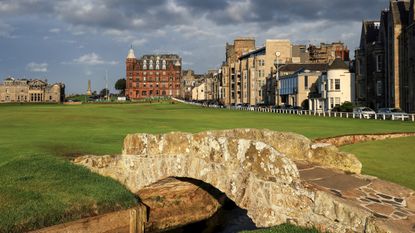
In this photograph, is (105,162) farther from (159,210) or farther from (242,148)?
(242,148)

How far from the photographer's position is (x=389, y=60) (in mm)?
65438

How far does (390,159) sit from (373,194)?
22.1 feet

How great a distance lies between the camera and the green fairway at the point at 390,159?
12.9 metres

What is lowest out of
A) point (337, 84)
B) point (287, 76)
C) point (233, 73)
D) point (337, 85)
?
point (337, 85)

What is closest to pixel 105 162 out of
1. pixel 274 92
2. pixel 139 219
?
pixel 139 219

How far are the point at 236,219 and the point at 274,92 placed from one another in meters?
92.2

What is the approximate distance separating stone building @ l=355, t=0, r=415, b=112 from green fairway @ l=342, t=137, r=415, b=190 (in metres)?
44.7

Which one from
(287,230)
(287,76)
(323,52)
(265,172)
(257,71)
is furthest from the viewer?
(323,52)

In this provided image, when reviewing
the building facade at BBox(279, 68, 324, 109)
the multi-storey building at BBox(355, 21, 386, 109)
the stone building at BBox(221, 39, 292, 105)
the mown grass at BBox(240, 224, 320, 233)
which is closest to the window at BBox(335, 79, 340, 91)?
the multi-storey building at BBox(355, 21, 386, 109)

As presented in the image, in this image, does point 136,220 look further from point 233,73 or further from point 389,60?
point 233,73

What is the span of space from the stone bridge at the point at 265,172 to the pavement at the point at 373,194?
0.03m

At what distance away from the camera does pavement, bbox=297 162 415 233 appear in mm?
8211

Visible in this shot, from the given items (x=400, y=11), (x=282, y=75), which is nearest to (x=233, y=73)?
(x=282, y=75)

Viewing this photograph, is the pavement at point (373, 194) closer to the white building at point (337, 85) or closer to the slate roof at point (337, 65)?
the white building at point (337, 85)
